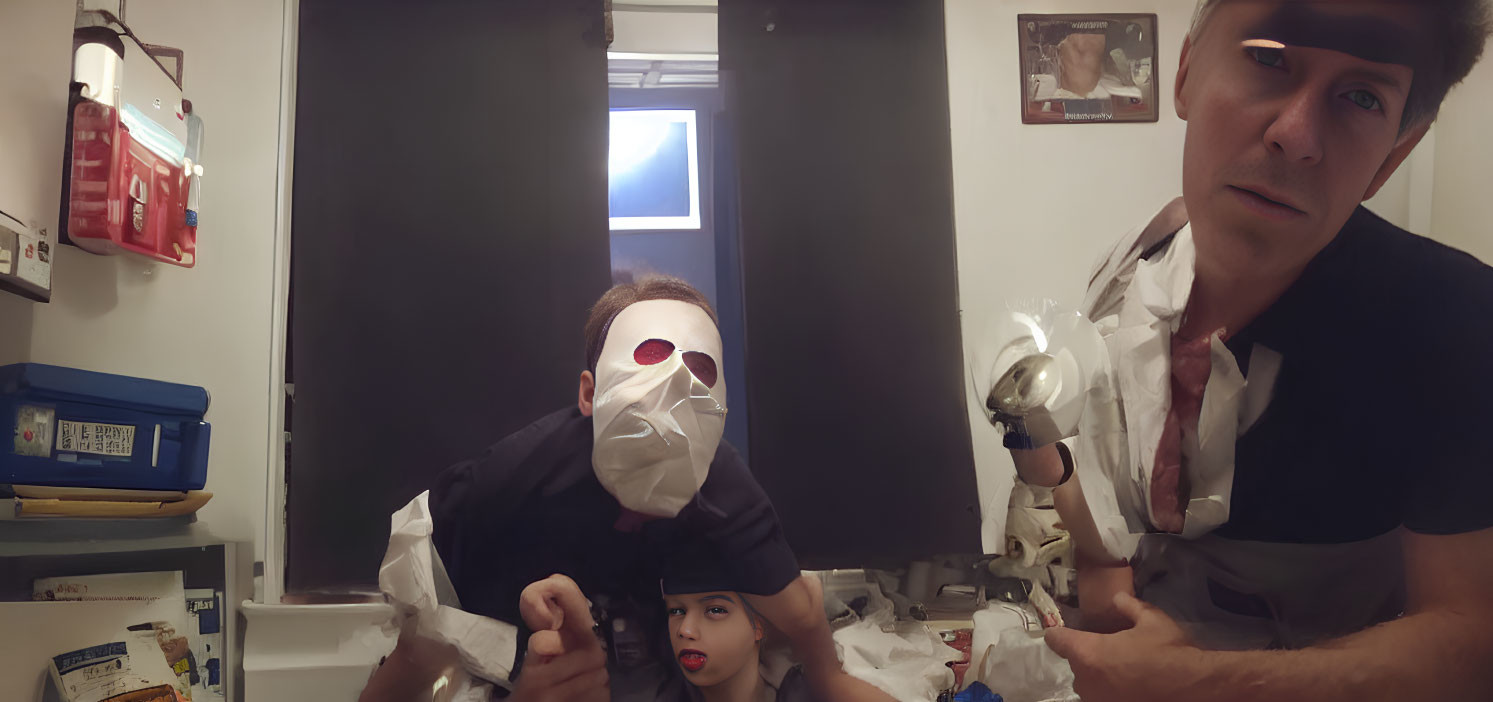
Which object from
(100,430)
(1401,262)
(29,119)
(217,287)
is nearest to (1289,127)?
(1401,262)

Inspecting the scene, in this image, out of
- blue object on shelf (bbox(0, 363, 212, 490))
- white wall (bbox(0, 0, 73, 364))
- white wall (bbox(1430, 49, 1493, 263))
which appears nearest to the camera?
blue object on shelf (bbox(0, 363, 212, 490))

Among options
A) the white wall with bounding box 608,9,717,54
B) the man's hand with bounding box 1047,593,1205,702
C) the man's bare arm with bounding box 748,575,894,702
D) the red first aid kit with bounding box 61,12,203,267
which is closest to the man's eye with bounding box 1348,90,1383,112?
the man's hand with bounding box 1047,593,1205,702

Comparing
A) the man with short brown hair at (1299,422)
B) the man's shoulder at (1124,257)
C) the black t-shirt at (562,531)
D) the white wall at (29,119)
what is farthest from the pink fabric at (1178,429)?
the white wall at (29,119)

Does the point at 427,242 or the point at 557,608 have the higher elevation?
the point at 427,242

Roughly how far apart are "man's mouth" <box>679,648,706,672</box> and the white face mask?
218mm

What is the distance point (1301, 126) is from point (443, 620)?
5.10ft

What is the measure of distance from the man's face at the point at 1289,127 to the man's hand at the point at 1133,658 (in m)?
0.59

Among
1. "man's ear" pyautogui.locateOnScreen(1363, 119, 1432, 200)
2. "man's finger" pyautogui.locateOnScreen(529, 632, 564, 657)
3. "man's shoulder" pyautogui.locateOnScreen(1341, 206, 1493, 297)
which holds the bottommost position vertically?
"man's finger" pyautogui.locateOnScreen(529, 632, 564, 657)

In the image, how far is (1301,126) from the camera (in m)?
1.43

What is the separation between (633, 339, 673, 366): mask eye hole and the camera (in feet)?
4.59

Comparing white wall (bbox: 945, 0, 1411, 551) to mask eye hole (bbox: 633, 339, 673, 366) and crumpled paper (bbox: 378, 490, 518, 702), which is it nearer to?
mask eye hole (bbox: 633, 339, 673, 366)

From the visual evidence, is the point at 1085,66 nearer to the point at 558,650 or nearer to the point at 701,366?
the point at 701,366

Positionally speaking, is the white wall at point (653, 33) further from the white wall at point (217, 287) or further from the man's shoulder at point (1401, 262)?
the man's shoulder at point (1401, 262)

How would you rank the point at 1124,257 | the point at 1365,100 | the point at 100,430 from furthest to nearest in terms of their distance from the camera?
the point at 1124,257 < the point at 1365,100 < the point at 100,430
